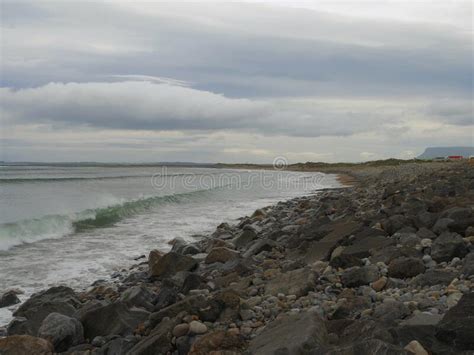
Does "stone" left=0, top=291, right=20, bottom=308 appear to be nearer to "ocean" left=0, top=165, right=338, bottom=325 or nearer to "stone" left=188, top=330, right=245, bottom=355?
"ocean" left=0, top=165, right=338, bottom=325

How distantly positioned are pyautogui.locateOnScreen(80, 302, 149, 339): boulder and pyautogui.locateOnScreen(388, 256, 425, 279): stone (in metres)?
3.18

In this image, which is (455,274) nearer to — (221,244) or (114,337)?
(114,337)

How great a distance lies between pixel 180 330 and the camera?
5023 mm

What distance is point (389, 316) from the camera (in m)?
4.29

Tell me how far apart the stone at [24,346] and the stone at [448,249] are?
16.4ft

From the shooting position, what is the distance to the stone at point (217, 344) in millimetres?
4355

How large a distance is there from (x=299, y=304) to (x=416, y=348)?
7.20ft

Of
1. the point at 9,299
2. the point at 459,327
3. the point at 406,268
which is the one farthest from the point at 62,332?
the point at 459,327

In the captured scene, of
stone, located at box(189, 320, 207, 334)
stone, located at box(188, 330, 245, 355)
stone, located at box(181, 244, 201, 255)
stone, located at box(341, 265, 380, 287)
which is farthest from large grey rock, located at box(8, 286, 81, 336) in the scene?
stone, located at box(181, 244, 201, 255)

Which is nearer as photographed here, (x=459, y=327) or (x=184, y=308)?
(x=459, y=327)

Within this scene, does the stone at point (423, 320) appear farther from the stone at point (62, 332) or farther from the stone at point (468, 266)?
the stone at point (62, 332)

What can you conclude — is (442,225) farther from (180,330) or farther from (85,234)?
(85,234)

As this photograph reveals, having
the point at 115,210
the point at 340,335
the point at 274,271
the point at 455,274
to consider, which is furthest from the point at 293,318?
the point at 115,210

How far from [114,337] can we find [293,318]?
237cm
